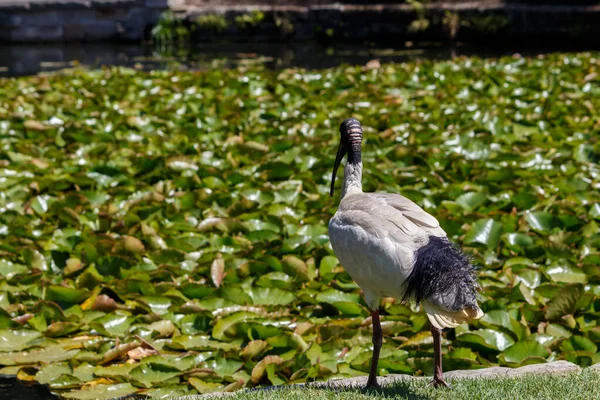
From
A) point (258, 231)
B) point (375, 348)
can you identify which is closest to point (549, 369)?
point (375, 348)

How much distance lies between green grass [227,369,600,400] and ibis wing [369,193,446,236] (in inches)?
23.5

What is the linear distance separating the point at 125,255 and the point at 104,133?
2.67 m

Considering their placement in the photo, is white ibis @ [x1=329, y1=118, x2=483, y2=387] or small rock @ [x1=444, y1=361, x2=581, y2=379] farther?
small rock @ [x1=444, y1=361, x2=581, y2=379]

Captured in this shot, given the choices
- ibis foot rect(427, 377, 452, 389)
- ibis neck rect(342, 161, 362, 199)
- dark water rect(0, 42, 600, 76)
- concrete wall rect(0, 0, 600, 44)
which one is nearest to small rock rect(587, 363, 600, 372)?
ibis foot rect(427, 377, 452, 389)

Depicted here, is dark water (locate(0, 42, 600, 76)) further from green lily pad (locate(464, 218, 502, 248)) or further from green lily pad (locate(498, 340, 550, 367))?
green lily pad (locate(498, 340, 550, 367))

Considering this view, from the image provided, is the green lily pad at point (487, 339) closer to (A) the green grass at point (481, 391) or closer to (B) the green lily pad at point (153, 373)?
(A) the green grass at point (481, 391)

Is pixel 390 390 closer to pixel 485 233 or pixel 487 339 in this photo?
pixel 487 339

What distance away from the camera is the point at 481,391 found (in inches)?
131

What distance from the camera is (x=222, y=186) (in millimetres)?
6207

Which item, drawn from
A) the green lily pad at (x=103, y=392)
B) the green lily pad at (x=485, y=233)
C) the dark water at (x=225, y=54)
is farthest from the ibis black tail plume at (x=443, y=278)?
the dark water at (x=225, y=54)

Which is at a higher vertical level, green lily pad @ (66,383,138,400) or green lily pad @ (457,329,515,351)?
green lily pad @ (457,329,515,351)

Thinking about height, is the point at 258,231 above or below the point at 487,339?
above

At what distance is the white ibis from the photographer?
3.18m

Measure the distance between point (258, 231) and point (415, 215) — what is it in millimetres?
1974
